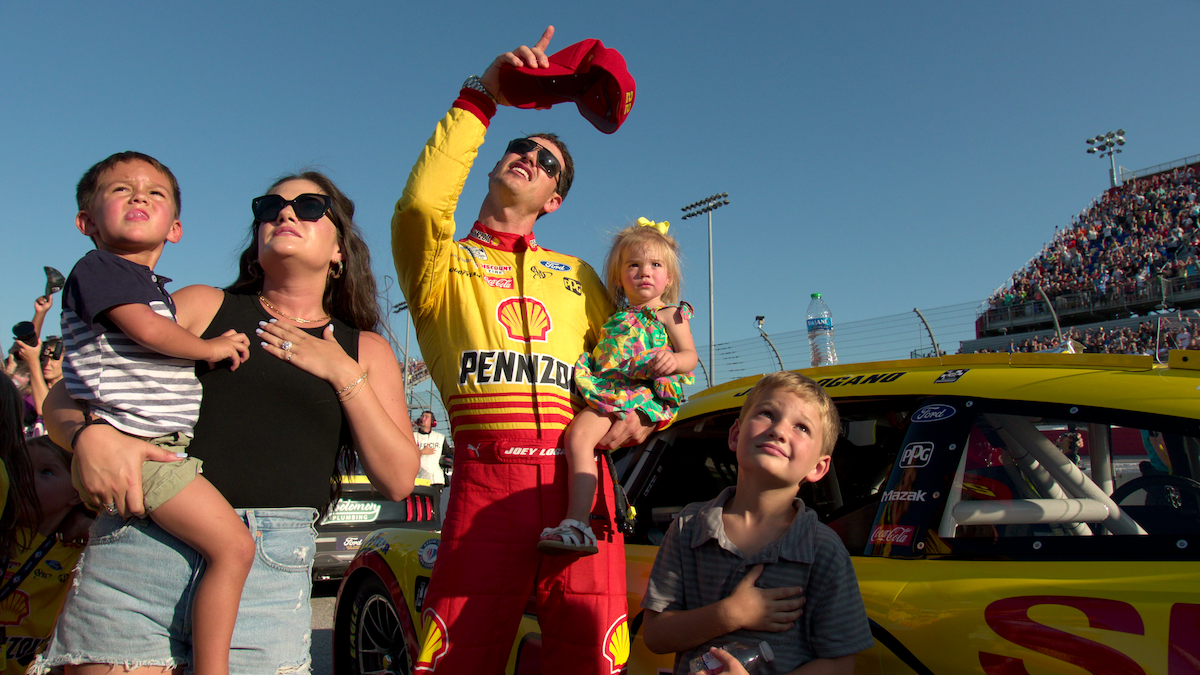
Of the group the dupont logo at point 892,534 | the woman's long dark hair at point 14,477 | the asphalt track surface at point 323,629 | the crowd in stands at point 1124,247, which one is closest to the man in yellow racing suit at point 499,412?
the dupont logo at point 892,534

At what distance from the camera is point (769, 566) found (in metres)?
1.70

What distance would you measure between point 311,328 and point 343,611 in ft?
7.10

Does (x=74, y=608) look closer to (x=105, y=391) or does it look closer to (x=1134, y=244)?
(x=105, y=391)

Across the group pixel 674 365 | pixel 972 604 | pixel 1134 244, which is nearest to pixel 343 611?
pixel 674 365

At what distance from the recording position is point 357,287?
6.93ft

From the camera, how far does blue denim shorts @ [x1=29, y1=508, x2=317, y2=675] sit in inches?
61.8

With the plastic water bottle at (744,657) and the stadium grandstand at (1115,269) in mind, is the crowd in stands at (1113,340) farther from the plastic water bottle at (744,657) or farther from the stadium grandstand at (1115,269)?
the plastic water bottle at (744,657)

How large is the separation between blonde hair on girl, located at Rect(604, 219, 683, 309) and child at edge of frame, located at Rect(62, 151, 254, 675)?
1.40 m

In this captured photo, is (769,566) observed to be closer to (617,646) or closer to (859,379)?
(617,646)

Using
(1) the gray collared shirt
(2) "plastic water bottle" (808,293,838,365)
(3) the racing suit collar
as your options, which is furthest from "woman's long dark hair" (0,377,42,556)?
(2) "plastic water bottle" (808,293,838,365)

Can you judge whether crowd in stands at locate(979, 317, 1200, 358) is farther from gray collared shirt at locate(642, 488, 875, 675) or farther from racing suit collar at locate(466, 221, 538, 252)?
gray collared shirt at locate(642, 488, 875, 675)

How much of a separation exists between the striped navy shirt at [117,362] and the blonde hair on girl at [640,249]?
1453 millimetres

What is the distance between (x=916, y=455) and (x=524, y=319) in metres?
1.20

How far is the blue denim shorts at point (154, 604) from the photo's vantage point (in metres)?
1.57
